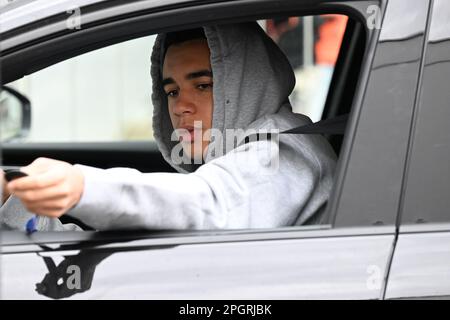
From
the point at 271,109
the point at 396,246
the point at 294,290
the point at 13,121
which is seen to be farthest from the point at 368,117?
the point at 13,121

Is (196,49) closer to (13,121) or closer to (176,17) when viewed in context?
(176,17)

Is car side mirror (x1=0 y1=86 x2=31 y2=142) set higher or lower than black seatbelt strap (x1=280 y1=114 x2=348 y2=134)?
higher

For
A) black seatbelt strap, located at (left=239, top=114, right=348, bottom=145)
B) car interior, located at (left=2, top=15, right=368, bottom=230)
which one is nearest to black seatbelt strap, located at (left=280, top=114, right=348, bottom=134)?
black seatbelt strap, located at (left=239, top=114, right=348, bottom=145)

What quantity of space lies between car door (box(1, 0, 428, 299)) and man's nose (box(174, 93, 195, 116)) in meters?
0.52

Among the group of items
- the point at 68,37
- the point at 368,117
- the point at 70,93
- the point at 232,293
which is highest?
the point at 70,93

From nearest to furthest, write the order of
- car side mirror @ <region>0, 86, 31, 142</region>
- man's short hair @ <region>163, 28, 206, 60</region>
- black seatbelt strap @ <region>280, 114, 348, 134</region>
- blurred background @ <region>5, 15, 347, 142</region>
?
black seatbelt strap @ <region>280, 114, 348, 134</region> < man's short hair @ <region>163, 28, 206, 60</region> < car side mirror @ <region>0, 86, 31, 142</region> < blurred background @ <region>5, 15, 347, 142</region>

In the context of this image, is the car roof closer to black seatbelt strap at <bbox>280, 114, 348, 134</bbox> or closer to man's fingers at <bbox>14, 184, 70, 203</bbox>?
man's fingers at <bbox>14, 184, 70, 203</bbox>

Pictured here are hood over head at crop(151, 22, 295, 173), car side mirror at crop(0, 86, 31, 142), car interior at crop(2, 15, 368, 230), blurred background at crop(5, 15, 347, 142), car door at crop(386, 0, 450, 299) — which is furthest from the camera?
blurred background at crop(5, 15, 347, 142)

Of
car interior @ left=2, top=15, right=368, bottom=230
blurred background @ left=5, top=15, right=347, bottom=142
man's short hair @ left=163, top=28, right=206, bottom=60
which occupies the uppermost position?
blurred background @ left=5, top=15, right=347, bottom=142

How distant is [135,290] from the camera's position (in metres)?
1.63

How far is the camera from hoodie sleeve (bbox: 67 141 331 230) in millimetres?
1674

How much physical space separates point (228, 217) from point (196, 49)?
0.66 meters

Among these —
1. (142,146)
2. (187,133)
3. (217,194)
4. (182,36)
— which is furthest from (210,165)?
(142,146)

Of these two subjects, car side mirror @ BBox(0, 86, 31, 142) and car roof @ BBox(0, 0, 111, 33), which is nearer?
car roof @ BBox(0, 0, 111, 33)
